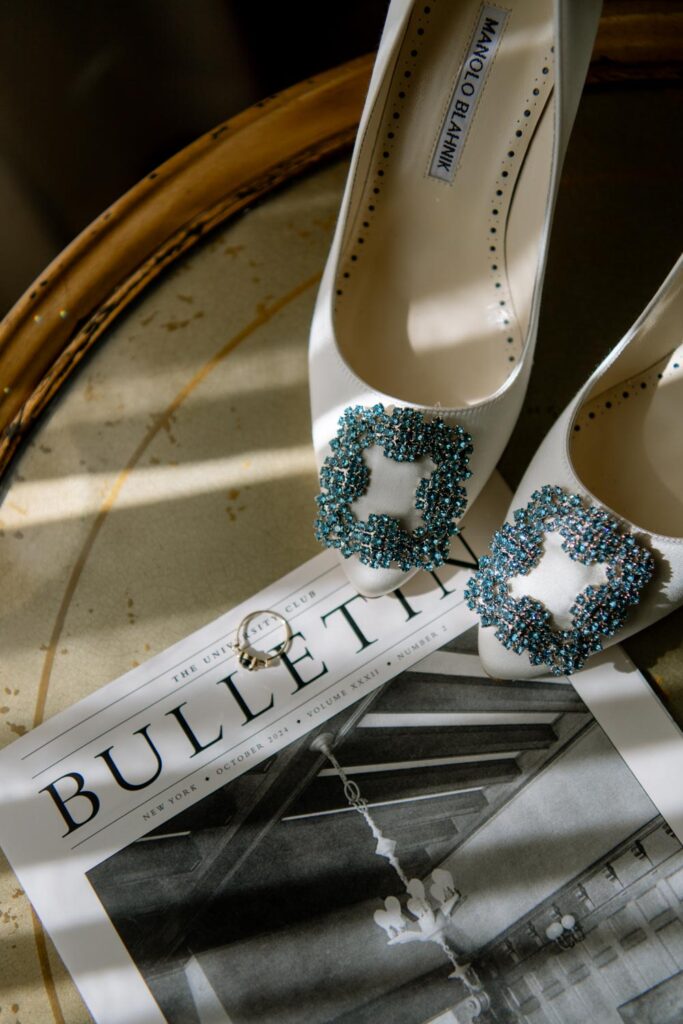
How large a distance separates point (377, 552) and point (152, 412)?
0.73ft

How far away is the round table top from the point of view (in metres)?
0.64

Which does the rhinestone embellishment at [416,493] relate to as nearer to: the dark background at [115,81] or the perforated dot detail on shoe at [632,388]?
the perforated dot detail on shoe at [632,388]

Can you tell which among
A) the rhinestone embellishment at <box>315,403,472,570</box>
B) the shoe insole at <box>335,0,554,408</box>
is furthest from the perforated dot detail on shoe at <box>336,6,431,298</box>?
the rhinestone embellishment at <box>315,403,472,570</box>

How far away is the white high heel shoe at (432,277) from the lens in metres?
0.59

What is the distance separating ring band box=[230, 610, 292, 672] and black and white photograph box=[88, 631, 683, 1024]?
0.06m

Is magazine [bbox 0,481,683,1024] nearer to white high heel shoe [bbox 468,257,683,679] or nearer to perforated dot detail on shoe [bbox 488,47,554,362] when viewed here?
white high heel shoe [bbox 468,257,683,679]

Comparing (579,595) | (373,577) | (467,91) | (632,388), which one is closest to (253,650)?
(373,577)

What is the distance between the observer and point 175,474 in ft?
2.23

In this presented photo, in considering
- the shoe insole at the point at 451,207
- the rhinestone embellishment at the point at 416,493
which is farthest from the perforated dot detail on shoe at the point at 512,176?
the rhinestone embellishment at the point at 416,493

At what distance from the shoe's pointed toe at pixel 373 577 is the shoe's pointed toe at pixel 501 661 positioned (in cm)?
7

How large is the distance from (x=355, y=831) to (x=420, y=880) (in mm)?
54

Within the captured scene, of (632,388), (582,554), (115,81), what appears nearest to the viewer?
(582,554)

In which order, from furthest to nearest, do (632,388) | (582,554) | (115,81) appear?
1. (115,81)
2. (632,388)
3. (582,554)

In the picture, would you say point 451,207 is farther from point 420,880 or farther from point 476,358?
point 420,880
